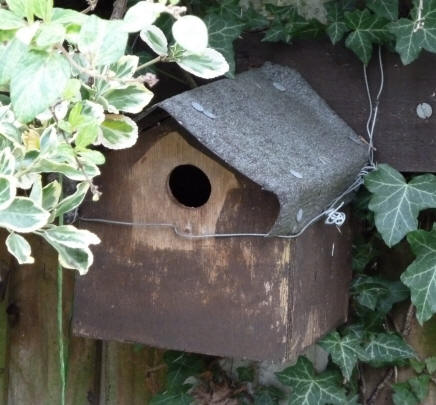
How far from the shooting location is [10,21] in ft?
3.28

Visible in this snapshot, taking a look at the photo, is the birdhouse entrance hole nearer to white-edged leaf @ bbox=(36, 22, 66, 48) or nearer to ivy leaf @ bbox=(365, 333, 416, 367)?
ivy leaf @ bbox=(365, 333, 416, 367)

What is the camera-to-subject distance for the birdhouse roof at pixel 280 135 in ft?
4.55

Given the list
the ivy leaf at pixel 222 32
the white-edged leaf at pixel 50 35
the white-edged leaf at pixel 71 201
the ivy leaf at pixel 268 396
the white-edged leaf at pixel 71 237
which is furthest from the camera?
the ivy leaf at pixel 268 396

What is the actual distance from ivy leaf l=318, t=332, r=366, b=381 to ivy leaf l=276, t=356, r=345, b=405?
0.17 feet

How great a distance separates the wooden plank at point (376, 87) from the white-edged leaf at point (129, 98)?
585 millimetres

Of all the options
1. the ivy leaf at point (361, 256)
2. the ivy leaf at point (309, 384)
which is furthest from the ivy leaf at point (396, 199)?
the ivy leaf at point (309, 384)

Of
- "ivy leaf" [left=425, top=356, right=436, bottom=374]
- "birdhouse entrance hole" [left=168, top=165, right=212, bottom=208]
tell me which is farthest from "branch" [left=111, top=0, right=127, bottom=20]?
"ivy leaf" [left=425, top=356, right=436, bottom=374]

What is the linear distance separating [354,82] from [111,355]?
2.53 feet

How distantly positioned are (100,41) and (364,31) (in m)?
0.87

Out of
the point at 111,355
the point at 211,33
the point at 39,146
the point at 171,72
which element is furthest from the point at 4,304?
Result: the point at 39,146

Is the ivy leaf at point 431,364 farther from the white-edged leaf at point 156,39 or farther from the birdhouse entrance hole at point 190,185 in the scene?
the white-edged leaf at point 156,39

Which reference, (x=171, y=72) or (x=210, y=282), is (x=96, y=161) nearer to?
(x=210, y=282)

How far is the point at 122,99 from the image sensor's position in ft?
4.27

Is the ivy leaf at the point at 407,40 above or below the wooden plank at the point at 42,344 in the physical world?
above
